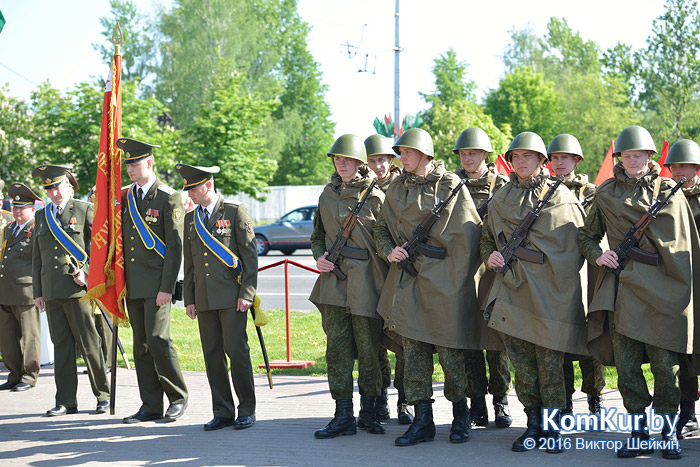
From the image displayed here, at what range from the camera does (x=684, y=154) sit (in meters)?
6.42

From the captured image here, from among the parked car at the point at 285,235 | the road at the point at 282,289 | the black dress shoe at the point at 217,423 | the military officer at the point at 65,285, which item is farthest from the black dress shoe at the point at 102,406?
the parked car at the point at 285,235

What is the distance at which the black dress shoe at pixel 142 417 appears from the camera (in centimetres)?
756

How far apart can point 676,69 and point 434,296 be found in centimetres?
5521

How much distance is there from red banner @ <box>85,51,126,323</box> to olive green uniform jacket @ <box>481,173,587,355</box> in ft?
11.3

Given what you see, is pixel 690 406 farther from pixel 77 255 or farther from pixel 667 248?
pixel 77 255

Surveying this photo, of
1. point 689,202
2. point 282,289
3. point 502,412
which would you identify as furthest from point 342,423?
point 282,289

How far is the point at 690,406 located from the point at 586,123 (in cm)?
5345

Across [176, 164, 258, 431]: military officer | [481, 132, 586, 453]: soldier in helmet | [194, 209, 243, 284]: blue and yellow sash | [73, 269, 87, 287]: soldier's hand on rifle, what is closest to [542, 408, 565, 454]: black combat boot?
[481, 132, 586, 453]: soldier in helmet

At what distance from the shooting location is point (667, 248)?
589 centimetres

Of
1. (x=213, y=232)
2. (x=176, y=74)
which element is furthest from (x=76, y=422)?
(x=176, y=74)

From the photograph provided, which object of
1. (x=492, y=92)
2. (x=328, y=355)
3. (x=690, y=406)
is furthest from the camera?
(x=492, y=92)

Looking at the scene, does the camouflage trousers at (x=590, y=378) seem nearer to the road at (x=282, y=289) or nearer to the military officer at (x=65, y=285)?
the military officer at (x=65, y=285)

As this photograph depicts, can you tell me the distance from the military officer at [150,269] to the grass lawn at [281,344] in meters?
2.36

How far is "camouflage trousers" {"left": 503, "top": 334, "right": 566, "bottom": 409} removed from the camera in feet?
20.2
